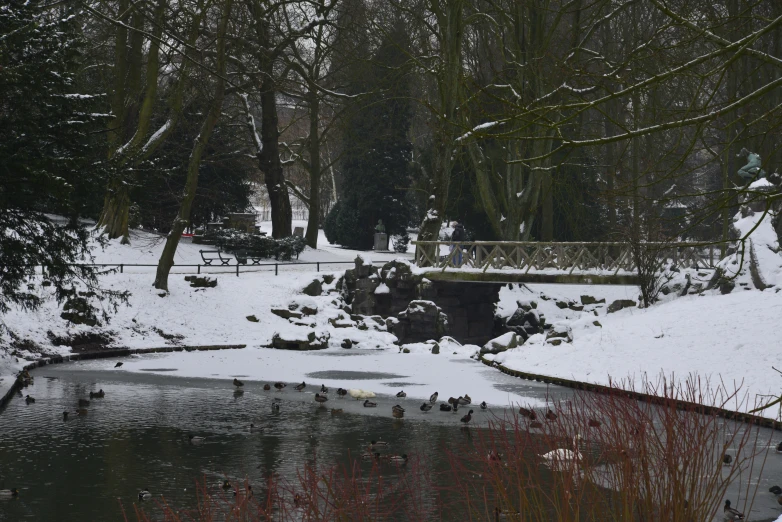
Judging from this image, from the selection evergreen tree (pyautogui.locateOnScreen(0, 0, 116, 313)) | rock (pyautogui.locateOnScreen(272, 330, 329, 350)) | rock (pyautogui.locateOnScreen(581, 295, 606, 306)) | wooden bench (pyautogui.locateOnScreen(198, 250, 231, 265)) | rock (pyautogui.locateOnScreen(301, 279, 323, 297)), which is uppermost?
evergreen tree (pyautogui.locateOnScreen(0, 0, 116, 313))

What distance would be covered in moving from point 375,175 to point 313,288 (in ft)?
68.0

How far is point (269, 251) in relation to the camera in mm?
37188

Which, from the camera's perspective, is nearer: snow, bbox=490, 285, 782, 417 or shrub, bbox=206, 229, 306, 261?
snow, bbox=490, 285, 782, 417

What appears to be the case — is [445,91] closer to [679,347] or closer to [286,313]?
[286,313]

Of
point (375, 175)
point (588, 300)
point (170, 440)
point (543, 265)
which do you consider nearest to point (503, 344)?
point (543, 265)

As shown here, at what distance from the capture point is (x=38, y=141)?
697 inches

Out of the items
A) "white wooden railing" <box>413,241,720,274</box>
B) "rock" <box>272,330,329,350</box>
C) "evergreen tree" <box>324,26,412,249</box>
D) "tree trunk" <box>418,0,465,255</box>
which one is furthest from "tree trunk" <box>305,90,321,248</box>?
"rock" <box>272,330,329,350</box>

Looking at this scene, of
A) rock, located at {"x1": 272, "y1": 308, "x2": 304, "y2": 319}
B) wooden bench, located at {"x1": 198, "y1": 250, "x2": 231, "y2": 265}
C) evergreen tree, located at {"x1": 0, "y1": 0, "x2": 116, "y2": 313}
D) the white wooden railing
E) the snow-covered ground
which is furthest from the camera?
wooden bench, located at {"x1": 198, "y1": 250, "x2": 231, "y2": 265}

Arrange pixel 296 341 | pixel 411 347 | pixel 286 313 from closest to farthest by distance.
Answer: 1. pixel 411 347
2. pixel 296 341
3. pixel 286 313

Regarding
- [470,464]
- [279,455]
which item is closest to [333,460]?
[279,455]

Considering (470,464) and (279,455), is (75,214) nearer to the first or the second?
(279,455)

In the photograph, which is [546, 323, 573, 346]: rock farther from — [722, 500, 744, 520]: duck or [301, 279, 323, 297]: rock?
[722, 500, 744, 520]: duck

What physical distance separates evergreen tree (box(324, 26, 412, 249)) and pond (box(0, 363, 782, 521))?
31.7 m

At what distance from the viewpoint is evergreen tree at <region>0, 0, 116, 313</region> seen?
16453 mm
